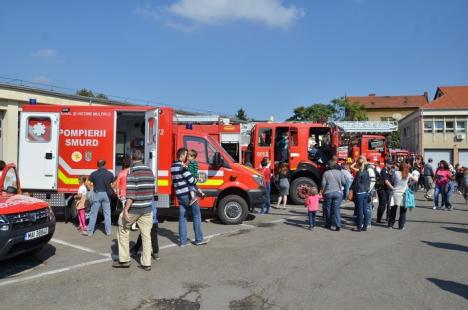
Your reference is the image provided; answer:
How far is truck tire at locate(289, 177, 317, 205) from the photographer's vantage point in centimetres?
1467

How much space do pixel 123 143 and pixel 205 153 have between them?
3.16 meters

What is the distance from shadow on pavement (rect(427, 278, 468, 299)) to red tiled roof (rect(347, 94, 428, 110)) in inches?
2973

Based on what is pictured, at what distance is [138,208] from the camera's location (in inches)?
249

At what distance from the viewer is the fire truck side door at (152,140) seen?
982 centimetres

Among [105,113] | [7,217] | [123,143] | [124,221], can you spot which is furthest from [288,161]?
[7,217]

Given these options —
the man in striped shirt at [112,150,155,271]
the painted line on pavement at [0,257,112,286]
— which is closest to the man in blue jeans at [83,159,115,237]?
the painted line on pavement at [0,257,112,286]

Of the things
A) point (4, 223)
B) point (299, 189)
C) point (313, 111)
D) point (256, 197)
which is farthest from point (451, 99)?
point (4, 223)

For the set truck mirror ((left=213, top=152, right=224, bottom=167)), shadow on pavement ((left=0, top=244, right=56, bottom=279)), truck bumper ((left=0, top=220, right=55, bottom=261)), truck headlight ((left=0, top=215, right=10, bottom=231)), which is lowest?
shadow on pavement ((left=0, top=244, right=56, bottom=279))

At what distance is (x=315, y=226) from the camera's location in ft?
34.1

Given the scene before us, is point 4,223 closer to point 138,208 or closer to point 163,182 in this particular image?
point 138,208

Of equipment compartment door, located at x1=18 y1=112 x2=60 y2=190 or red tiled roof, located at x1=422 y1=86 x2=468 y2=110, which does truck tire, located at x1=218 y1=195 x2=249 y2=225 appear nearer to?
equipment compartment door, located at x1=18 y1=112 x2=60 y2=190

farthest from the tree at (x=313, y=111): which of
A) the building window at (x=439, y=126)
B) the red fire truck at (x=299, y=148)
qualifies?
the red fire truck at (x=299, y=148)

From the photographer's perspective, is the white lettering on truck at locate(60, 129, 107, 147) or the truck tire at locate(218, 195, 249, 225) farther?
the truck tire at locate(218, 195, 249, 225)

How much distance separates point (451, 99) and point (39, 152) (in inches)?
1941
